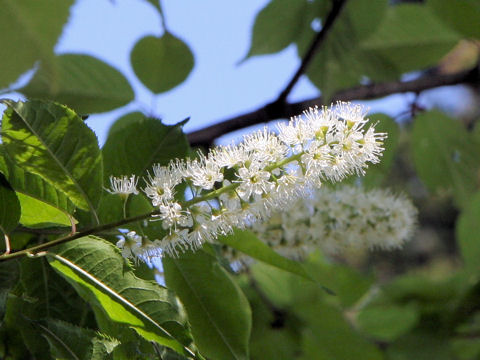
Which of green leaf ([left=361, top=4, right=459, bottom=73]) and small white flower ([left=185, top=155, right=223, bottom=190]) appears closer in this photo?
small white flower ([left=185, top=155, right=223, bottom=190])

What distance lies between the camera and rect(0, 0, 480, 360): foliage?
32.2 inches

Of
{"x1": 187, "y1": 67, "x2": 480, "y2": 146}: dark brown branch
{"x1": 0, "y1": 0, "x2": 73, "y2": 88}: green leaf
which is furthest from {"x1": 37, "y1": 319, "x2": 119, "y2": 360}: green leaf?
{"x1": 187, "y1": 67, "x2": 480, "y2": 146}: dark brown branch

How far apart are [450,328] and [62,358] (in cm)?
174

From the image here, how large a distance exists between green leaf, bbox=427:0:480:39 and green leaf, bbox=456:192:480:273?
0.60 meters

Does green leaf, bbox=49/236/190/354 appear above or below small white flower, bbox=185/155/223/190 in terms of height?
below

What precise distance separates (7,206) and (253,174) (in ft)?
1.25

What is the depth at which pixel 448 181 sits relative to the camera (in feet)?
6.96

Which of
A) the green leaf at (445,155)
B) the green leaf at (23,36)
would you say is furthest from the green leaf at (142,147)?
the green leaf at (445,155)

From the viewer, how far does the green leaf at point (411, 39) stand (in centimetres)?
201

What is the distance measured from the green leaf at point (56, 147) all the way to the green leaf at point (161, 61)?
34.0 inches

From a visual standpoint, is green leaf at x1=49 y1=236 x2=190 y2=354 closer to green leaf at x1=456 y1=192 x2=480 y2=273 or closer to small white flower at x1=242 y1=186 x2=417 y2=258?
small white flower at x1=242 y1=186 x2=417 y2=258

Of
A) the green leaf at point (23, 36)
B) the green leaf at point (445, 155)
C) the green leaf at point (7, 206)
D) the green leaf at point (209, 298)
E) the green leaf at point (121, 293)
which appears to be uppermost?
the green leaf at point (23, 36)

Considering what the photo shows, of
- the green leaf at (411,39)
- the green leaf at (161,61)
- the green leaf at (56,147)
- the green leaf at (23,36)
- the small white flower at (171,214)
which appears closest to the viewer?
the green leaf at (23,36)

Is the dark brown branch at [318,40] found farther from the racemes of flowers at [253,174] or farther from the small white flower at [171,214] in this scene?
the small white flower at [171,214]
